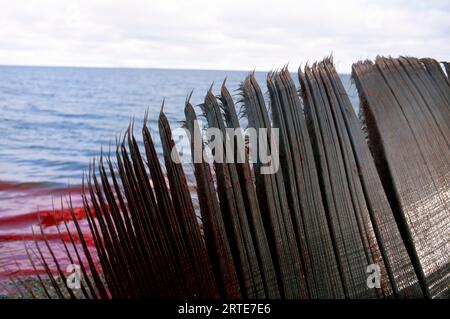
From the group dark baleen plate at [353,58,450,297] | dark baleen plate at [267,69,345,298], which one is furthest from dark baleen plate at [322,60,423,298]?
dark baleen plate at [267,69,345,298]

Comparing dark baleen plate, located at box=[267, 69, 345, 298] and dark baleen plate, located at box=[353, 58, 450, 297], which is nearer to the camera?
dark baleen plate, located at box=[267, 69, 345, 298]

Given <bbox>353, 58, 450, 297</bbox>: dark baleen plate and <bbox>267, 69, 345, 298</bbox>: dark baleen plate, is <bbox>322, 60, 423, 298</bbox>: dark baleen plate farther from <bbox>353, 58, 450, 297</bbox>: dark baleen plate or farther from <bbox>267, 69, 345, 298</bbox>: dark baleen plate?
<bbox>267, 69, 345, 298</bbox>: dark baleen plate

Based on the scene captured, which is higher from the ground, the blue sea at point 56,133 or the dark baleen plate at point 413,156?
the dark baleen plate at point 413,156

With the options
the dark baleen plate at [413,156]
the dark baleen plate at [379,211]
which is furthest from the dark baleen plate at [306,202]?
the dark baleen plate at [413,156]

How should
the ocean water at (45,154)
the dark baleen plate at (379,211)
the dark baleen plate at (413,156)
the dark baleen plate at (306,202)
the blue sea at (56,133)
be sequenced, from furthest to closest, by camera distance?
the blue sea at (56,133)
the ocean water at (45,154)
the dark baleen plate at (413,156)
the dark baleen plate at (379,211)
the dark baleen plate at (306,202)

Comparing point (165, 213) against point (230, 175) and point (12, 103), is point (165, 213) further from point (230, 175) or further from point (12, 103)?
point (12, 103)

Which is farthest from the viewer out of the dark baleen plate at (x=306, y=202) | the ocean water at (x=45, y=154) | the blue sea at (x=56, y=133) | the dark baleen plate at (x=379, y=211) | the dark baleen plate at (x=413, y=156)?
the blue sea at (x=56, y=133)

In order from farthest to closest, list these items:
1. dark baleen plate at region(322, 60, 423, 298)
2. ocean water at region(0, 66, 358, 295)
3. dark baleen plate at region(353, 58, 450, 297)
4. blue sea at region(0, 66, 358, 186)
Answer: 1. blue sea at region(0, 66, 358, 186)
2. ocean water at region(0, 66, 358, 295)
3. dark baleen plate at region(353, 58, 450, 297)
4. dark baleen plate at region(322, 60, 423, 298)

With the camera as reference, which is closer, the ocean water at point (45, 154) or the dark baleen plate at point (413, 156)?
the dark baleen plate at point (413, 156)

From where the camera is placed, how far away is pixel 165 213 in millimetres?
1525

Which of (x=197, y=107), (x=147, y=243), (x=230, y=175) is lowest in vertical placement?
(x=147, y=243)

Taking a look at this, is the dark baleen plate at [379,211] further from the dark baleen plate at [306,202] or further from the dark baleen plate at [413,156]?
the dark baleen plate at [306,202]
